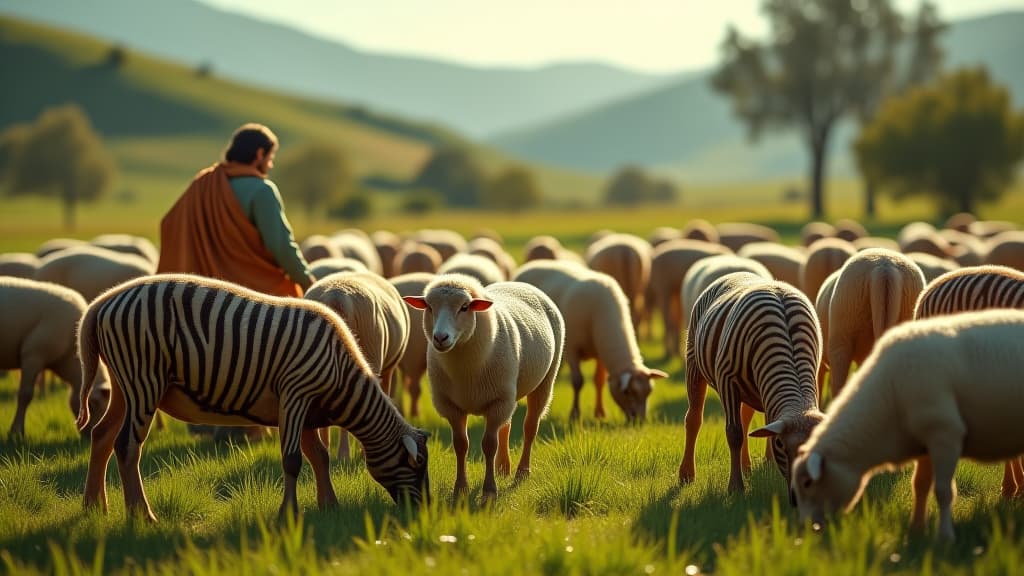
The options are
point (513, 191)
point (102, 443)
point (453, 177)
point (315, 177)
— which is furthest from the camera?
point (453, 177)

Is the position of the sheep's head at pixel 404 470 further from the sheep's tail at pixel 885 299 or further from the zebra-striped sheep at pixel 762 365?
the sheep's tail at pixel 885 299

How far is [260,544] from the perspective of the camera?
5.89 metres

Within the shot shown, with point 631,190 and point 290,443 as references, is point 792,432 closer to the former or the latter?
point 290,443

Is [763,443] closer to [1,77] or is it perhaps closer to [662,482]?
[662,482]

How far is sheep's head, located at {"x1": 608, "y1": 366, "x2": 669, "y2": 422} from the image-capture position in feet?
37.2

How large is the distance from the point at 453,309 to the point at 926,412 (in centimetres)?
318

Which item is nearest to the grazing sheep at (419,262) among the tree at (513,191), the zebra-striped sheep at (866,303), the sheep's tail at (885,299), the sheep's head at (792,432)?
the zebra-striped sheep at (866,303)

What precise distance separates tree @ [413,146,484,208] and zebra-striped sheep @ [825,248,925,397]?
108214 millimetres

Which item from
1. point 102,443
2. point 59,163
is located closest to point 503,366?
point 102,443

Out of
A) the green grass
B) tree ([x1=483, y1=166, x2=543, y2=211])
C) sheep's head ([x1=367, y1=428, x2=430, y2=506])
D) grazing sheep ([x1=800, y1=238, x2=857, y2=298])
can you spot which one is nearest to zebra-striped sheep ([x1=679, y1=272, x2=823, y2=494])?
the green grass

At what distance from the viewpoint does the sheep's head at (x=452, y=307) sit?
7191mm

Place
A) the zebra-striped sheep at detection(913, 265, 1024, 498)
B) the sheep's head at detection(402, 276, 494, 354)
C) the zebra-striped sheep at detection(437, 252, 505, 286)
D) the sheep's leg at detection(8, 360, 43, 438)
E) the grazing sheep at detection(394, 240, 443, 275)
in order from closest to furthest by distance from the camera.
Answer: the sheep's head at detection(402, 276, 494, 354) → the zebra-striped sheep at detection(913, 265, 1024, 498) → the sheep's leg at detection(8, 360, 43, 438) → the zebra-striped sheep at detection(437, 252, 505, 286) → the grazing sheep at detection(394, 240, 443, 275)

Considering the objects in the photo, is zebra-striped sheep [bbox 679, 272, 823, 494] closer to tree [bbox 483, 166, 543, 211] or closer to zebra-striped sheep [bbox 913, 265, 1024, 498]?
zebra-striped sheep [bbox 913, 265, 1024, 498]

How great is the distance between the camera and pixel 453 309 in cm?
733
